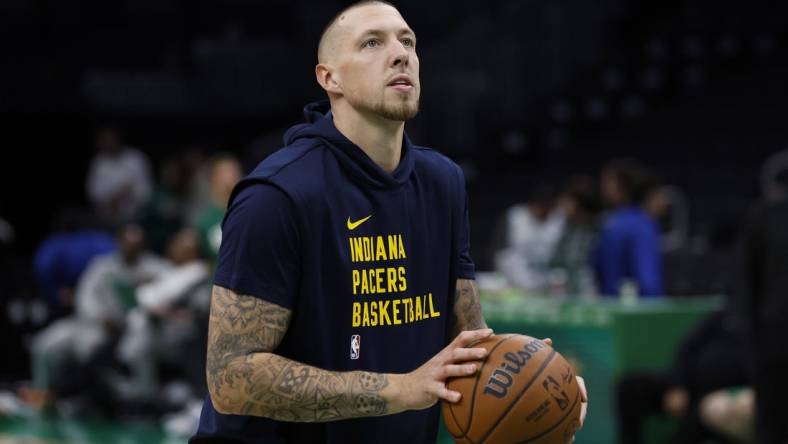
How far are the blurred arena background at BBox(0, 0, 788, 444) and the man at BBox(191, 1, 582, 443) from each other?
328 inches

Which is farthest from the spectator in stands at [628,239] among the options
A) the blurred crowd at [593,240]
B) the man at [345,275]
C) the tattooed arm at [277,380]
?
the tattooed arm at [277,380]

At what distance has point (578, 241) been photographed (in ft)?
35.0

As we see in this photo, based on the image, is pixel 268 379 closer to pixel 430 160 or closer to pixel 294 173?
pixel 294 173

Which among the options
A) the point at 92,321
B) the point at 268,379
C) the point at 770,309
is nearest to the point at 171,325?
the point at 92,321

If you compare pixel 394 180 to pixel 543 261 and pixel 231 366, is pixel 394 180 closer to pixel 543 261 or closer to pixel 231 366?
pixel 231 366

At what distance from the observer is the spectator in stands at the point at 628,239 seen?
9.36 meters

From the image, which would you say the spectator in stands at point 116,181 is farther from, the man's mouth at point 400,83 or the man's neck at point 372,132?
the man's mouth at point 400,83

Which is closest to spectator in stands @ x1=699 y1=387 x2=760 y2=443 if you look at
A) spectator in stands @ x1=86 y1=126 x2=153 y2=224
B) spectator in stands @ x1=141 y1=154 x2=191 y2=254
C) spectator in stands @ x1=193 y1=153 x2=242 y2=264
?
spectator in stands @ x1=193 y1=153 x2=242 y2=264

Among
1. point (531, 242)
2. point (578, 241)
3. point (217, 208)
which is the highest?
point (217, 208)

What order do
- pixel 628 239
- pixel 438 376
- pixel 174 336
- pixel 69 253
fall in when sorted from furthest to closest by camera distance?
pixel 69 253, pixel 174 336, pixel 628 239, pixel 438 376

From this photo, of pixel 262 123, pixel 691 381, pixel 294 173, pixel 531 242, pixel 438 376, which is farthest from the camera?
pixel 262 123

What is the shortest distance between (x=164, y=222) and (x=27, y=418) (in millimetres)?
3534

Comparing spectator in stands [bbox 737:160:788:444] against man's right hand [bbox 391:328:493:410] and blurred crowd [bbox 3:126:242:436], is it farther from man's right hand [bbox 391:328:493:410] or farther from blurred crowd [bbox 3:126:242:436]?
blurred crowd [bbox 3:126:242:436]

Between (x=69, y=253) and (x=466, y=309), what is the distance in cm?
952
